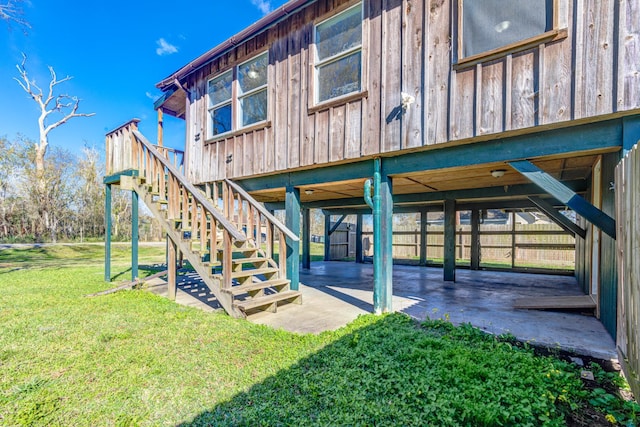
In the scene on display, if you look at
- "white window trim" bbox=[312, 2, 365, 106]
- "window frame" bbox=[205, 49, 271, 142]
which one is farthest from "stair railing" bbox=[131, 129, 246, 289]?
"white window trim" bbox=[312, 2, 365, 106]

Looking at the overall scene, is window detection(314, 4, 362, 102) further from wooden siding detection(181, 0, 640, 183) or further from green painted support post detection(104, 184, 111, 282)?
green painted support post detection(104, 184, 111, 282)

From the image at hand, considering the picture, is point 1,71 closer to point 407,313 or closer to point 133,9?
point 133,9

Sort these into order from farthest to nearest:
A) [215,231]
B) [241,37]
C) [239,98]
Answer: [239,98]
[241,37]
[215,231]

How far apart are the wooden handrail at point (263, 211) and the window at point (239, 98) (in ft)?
3.78

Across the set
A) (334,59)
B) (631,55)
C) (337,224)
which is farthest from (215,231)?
(337,224)

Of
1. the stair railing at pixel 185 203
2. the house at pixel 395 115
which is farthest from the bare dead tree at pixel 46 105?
the stair railing at pixel 185 203

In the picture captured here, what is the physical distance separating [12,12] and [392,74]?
8.79 m

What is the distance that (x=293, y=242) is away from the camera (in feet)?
16.4

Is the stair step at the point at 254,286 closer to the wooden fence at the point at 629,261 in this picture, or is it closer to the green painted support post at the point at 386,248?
the green painted support post at the point at 386,248

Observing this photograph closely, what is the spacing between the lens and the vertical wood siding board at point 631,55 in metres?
2.55

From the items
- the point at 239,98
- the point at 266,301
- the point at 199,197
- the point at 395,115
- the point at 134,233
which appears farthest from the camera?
the point at 134,233

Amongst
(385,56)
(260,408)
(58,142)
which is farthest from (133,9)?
(260,408)

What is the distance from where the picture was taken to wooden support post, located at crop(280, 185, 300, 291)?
16.6 feet

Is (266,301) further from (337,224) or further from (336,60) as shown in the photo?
(337,224)
